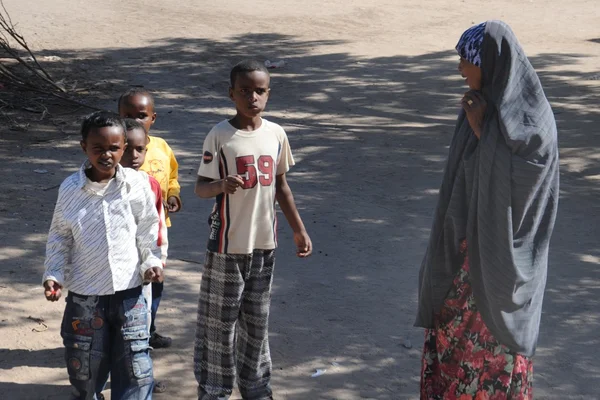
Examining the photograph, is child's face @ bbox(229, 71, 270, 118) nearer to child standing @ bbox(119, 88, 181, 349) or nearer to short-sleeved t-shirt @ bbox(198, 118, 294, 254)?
short-sleeved t-shirt @ bbox(198, 118, 294, 254)

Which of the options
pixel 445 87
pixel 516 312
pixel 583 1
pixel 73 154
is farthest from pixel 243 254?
pixel 583 1

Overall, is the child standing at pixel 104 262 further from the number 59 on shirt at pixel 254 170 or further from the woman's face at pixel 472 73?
the woman's face at pixel 472 73

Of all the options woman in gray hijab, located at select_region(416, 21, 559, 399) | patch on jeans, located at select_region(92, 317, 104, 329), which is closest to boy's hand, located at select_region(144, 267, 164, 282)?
patch on jeans, located at select_region(92, 317, 104, 329)

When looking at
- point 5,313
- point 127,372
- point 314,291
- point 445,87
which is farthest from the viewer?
point 445,87

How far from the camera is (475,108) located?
3.39m

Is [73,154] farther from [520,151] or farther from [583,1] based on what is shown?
[583,1]

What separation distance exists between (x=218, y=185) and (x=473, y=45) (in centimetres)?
117

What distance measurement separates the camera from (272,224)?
12.8ft

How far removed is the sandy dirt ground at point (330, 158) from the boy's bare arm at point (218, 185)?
1.10 metres

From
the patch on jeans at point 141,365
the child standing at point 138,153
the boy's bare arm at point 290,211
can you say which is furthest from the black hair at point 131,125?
the patch on jeans at point 141,365

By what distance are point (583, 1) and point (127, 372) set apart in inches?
571

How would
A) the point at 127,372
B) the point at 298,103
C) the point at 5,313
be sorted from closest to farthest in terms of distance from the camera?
the point at 127,372 → the point at 5,313 → the point at 298,103

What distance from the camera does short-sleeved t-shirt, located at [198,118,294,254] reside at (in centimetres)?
374

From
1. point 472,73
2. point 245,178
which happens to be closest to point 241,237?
point 245,178
